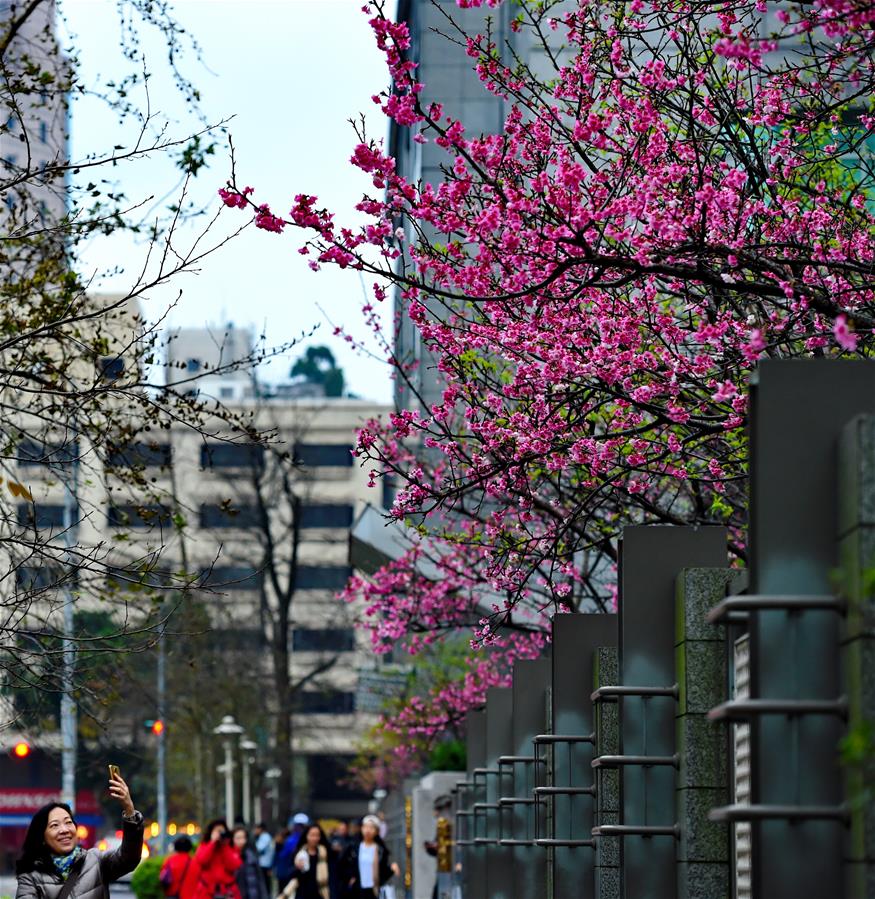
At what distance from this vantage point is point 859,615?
21.4 ft

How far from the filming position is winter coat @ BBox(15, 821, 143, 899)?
9.30 metres

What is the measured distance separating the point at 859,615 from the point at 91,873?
14.1 ft

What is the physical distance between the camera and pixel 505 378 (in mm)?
18984

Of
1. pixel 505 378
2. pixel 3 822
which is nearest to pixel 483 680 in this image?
pixel 505 378

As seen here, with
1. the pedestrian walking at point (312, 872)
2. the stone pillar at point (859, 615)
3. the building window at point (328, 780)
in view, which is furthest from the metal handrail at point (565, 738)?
the building window at point (328, 780)

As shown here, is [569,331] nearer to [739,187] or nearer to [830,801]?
[739,187]

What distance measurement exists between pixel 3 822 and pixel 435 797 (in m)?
69.1

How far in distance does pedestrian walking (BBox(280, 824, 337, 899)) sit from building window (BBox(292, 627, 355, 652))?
103 feet

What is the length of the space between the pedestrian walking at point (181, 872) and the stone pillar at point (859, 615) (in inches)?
581

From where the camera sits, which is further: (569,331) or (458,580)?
(458,580)

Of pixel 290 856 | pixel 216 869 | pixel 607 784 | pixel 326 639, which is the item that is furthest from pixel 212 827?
pixel 326 639

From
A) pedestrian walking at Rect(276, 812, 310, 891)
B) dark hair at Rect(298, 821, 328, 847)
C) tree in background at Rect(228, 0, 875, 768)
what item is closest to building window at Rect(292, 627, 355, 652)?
pedestrian walking at Rect(276, 812, 310, 891)

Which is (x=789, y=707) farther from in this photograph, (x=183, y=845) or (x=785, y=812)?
(x=183, y=845)

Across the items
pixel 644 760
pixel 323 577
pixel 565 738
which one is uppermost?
pixel 323 577
